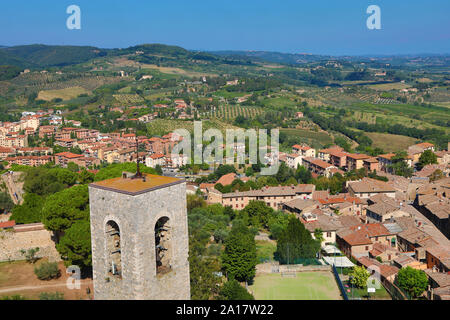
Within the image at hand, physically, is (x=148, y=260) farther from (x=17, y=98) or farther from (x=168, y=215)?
(x=17, y=98)

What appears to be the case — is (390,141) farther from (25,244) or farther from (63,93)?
(63,93)

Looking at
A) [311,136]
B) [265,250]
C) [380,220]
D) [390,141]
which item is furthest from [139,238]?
[390,141]

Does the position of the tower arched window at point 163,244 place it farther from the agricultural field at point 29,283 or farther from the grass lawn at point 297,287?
the grass lawn at point 297,287

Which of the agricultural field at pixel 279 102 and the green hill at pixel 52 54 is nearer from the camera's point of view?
the agricultural field at pixel 279 102

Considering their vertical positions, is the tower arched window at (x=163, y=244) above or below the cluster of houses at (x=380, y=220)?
above

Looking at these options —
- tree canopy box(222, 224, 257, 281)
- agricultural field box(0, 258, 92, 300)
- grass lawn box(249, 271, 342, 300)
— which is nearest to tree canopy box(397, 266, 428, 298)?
grass lawn box(249, 271, 342, 300)

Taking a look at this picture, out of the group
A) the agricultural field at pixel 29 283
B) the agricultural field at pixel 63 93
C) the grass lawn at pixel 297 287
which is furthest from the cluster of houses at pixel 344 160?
the agricultural field at pixel 63 93
